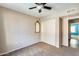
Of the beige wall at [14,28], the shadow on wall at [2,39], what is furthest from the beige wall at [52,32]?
the shadow on wall at [2,39]

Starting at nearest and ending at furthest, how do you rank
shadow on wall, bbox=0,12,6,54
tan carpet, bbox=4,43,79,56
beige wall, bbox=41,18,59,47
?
tan carpet, bbox=4,43,79,56, shadow on wall, bbox=0,12,6,54, beige wall, bbox=41,18,59,47

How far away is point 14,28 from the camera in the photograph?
7.00ft

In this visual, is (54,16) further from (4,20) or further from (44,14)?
(4,20)

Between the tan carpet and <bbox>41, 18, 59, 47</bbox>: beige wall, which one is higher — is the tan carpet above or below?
below

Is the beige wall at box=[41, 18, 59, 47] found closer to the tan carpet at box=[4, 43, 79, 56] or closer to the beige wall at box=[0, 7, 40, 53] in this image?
the beige wall at box=[0, 7, 40, 53]

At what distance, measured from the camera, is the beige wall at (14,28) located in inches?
75.9

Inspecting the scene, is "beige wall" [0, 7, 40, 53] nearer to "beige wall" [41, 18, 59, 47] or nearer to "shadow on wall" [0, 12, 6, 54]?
"shadow on wall" [0, 12, 6, 54]

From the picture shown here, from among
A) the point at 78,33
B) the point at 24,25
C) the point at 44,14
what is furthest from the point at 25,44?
the point at 78,33

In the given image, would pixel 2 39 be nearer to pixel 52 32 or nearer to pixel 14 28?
pixel 14 28

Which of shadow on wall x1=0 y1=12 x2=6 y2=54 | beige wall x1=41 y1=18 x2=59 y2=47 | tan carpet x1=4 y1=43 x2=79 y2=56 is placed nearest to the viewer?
tan carpet x1=4 y1=43 x2=79 y2=56

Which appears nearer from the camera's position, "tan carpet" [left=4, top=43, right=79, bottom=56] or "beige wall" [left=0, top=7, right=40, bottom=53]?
"tan carpet" [left=4, top=43, right=79, bottom=56]

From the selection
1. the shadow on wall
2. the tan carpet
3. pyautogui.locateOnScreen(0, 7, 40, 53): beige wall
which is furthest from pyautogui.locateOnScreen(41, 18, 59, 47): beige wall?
the shadow on wall

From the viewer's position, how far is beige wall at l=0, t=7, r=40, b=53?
6.32 feet

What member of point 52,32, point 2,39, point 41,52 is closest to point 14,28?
point 2,39
